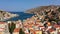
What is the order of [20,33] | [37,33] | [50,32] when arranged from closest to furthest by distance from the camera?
[20,33], [37,33], [50,32]

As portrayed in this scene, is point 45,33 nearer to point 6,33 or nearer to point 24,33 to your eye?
point 24,33

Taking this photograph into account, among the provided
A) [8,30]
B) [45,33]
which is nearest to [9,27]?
[8,30]

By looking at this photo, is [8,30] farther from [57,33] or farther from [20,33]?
[57,33]

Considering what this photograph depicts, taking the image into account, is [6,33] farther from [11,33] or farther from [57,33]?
[57,33]

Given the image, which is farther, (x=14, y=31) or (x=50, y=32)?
(x=50, y=32)

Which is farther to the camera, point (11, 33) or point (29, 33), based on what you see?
point (29, 33)

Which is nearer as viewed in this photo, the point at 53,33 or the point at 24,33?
the point at 24,33

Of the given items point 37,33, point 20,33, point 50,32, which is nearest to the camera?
point 20,33

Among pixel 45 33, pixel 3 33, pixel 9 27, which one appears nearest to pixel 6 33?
pixel 3 33
